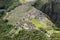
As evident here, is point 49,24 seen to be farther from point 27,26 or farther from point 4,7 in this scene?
point 4,7

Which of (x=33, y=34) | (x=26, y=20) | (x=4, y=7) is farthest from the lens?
(x=4, y=7)

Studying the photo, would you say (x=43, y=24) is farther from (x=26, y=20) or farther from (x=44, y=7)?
(x=44, y=7)

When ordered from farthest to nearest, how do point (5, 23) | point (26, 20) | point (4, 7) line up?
point (4, 7) < point (5, 23) < point (26, 20)

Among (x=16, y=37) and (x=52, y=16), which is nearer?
(x=16, y=37)

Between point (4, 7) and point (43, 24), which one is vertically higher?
point (43, 24)

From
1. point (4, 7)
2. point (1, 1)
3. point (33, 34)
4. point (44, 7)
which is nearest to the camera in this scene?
point (33, 34)

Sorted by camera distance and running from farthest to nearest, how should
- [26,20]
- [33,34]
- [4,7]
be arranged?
1. [4,7]
2. [26,20]
3. [33,34]

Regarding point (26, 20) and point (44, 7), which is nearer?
point (26, 20)

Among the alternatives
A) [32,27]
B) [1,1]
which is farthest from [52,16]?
[1,1]

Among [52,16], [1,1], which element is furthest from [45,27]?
[1,1]

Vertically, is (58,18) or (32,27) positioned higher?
(32,27)
